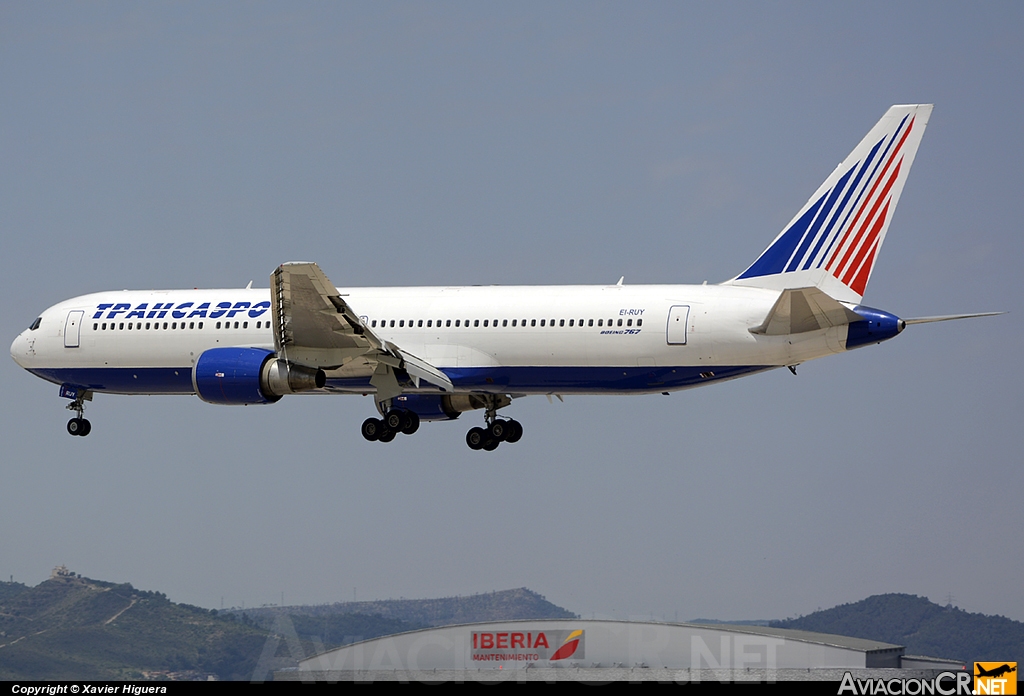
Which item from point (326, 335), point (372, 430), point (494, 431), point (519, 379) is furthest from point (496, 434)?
point (326, 335)

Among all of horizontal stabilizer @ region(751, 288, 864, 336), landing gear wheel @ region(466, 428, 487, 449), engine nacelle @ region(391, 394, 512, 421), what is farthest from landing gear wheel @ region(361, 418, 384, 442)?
horizontal stabilizer @ region(751, 288, 864, 336)

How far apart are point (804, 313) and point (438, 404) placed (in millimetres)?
14169

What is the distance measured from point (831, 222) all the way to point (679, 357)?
584 cm

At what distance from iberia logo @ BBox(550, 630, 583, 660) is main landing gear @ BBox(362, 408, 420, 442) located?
9.09 meters

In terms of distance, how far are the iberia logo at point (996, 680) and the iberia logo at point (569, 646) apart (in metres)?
14.9

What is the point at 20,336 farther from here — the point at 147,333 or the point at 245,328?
the point at 245,328

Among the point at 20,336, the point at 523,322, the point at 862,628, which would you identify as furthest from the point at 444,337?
the point at 862,628

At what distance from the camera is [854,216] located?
139 feet

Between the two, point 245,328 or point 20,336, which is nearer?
point 245,328

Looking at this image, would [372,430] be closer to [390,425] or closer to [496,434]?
[390,425]

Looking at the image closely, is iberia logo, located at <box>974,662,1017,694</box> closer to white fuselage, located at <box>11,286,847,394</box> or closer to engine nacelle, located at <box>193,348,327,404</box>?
white fuselage, located at <box>11,286,847,394</box>

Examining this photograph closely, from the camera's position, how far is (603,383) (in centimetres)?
4266

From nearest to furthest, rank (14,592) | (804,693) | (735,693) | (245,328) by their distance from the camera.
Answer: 1. (735,693)
2. (804,693)
3. (245,328)
4. (14,592)

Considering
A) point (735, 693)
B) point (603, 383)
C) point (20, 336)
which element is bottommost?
point (735, 693)
